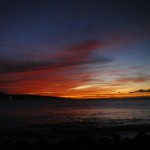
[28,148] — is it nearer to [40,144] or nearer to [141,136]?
[40,144]

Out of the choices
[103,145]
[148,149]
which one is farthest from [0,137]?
[148,149]

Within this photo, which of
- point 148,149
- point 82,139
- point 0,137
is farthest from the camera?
point 0,137

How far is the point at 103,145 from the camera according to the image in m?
12.9

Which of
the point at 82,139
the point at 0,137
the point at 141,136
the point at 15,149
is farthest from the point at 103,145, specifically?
the point at 0,137

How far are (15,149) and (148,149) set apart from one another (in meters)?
6.35

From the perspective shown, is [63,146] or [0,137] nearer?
[63,146]

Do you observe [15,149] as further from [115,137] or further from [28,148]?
[115,137]

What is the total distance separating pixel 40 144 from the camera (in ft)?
43.4

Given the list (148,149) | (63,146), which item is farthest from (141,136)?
(63,146)

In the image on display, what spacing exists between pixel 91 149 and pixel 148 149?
2.67 meters

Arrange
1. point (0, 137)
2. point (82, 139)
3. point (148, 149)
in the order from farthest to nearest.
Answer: point (0, 137), point (82, 139), point (148, 149)

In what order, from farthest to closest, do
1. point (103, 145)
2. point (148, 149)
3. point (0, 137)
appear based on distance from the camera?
point (0, 137) → point (103, 145) → point (148, 149)

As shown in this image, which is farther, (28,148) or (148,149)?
(28,148)

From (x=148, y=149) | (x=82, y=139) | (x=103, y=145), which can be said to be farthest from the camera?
(x=82, y=139)
